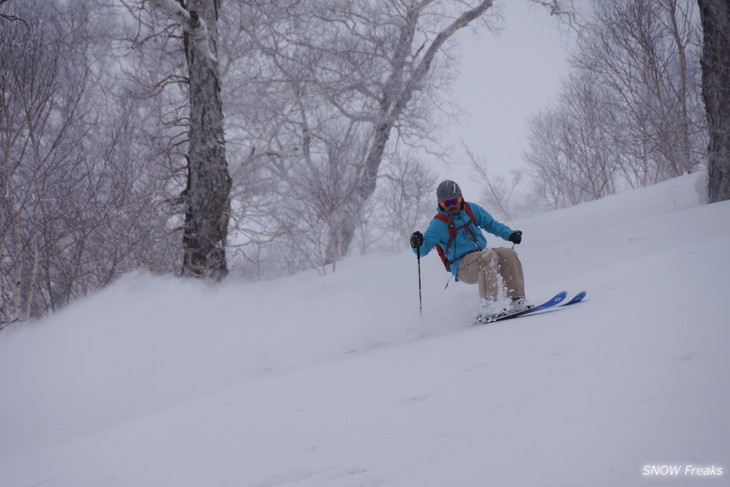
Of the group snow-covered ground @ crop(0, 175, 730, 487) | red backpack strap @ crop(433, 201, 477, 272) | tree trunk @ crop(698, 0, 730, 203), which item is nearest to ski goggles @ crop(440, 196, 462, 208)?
red backpack strap @ crop(433, 201, 477, 272)

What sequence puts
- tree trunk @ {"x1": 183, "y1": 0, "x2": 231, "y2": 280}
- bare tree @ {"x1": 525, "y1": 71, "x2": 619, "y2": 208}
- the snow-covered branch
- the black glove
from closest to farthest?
1. the black glove
2. the snow-covered branch
3. tree trunk @ {"x1": 183, "y1": 0, "x2": 231, "y2": 280}
4. bare tree @ {"x1": 525, "y1": 71, "x2": 619, "y2": 208}

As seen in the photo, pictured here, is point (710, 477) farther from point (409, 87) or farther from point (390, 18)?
point (390, 18)

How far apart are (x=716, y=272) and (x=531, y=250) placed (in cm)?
365

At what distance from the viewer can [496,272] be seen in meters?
3.90

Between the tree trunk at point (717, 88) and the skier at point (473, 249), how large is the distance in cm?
458

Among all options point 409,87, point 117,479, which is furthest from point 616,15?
point 117,479

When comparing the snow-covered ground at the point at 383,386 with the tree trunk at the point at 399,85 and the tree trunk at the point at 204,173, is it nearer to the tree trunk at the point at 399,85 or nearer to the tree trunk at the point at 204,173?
the tree trunk at the point at 204,173

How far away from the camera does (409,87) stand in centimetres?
1066

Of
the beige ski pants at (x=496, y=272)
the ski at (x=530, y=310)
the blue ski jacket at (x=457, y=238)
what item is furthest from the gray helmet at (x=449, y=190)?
the ski at (x=530, y=310)

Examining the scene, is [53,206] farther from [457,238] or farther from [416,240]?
[457,238]

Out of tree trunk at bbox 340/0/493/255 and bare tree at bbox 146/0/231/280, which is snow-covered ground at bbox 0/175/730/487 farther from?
tree trunk at bbox 340/0/493/255

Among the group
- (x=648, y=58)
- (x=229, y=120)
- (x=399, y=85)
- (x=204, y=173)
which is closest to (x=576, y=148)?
(x=648, y=58)

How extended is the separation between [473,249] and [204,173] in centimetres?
365

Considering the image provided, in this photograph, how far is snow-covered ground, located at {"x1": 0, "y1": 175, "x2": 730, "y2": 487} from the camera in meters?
1.25
